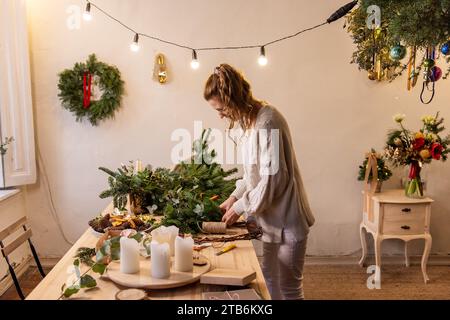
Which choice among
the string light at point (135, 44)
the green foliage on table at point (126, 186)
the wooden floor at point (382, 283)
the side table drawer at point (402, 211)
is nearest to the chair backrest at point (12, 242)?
the green foliage on table at point (126, 186)

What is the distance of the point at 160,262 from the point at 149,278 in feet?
0.22

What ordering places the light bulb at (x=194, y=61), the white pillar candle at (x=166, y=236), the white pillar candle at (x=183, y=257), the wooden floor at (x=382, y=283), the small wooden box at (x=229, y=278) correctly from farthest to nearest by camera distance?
the light bulb at (x=194, y=61), the wooden floor at (x=382, y=283), the white pillar candle at (x=166, y=236), the white pillar candle at (x=183, y=257), the small wooden box at (x=229, y=278)

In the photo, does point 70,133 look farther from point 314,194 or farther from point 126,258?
point 126,258

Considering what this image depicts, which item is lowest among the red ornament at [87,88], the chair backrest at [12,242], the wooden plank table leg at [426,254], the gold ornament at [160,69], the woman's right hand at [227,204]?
the wooden plank table leg at [426,254]

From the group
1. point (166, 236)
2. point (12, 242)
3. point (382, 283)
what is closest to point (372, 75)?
point (382, 283)

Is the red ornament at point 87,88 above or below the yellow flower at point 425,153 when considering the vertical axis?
above

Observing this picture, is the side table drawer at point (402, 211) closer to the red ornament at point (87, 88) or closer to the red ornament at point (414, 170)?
the red ornament at point (414, 170)

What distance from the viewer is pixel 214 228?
2.29m

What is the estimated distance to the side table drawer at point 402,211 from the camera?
356 cm

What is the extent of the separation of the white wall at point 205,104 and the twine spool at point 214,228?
5.86ft

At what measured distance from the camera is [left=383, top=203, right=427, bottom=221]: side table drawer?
140 inches

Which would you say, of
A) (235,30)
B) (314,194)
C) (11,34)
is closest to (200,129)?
(235,30)

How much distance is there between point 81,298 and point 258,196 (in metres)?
0.98

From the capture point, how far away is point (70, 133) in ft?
12.9
